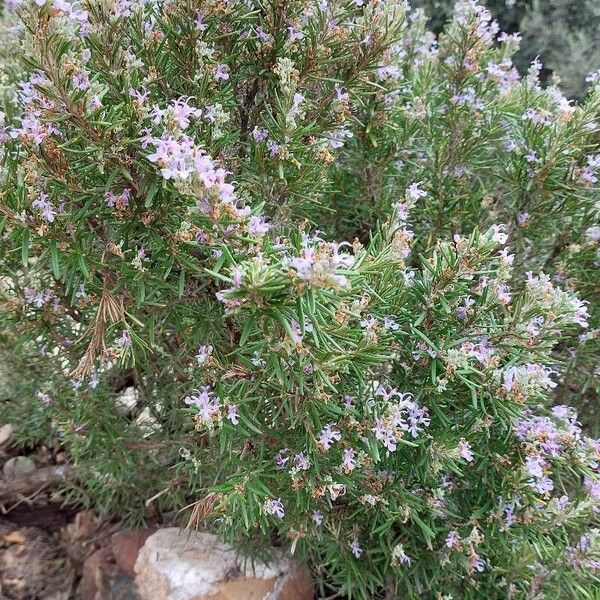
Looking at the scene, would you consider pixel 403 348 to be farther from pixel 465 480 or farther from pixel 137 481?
pixel 137 481

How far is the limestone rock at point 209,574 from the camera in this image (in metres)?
2.11

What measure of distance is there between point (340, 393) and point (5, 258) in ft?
3.65

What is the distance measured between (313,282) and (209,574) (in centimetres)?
152

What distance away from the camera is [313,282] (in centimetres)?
104

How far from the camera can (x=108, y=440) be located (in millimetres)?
2131

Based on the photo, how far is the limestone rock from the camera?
2113 mm

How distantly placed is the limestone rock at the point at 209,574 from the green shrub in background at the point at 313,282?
0.40ft

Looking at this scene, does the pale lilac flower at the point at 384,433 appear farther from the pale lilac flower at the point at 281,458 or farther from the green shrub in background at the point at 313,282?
the pale lilac flower at the point at 281,458

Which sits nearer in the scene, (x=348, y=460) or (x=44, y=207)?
(x=44, y=207)

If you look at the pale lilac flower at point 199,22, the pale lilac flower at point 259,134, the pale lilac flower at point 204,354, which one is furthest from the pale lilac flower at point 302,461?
the pale lilac flower at point 199,22

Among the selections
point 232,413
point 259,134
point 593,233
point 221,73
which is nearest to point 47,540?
point 232,413

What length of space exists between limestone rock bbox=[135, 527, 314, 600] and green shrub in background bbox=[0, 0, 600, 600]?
123 millimetres

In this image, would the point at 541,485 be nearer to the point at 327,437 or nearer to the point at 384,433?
the point at 384,433

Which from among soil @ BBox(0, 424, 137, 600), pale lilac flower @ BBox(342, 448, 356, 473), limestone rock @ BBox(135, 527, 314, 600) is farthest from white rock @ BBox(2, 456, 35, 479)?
pale lilac flower @ BBox(342, 448, 356, 473)
